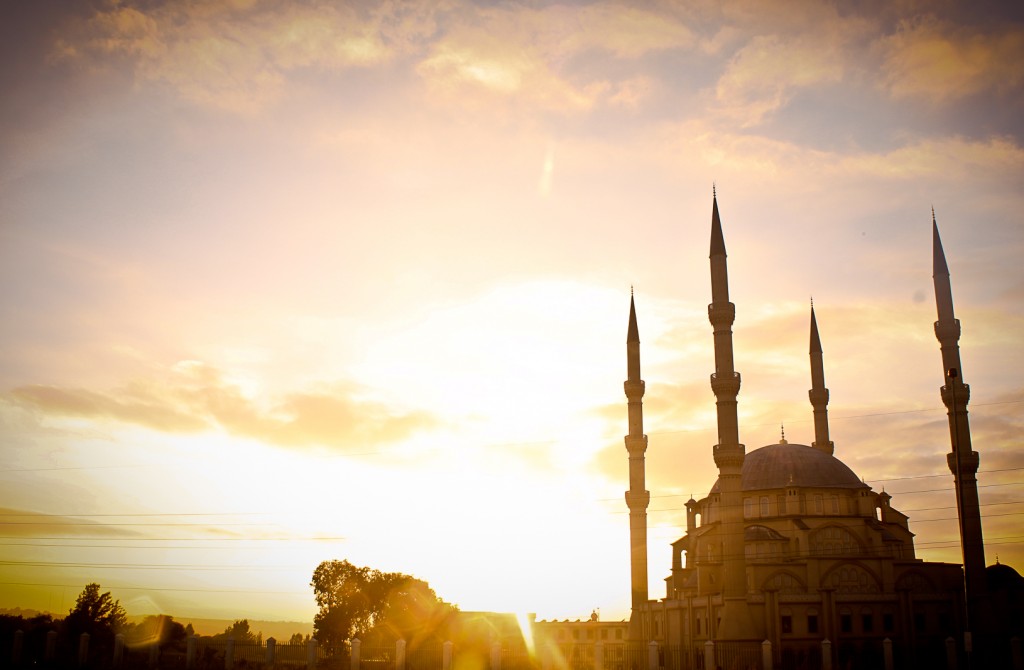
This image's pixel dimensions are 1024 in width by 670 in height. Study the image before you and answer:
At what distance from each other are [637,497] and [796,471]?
11622 millimetres

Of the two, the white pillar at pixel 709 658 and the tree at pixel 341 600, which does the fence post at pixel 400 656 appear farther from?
the tree at pixel 341 600

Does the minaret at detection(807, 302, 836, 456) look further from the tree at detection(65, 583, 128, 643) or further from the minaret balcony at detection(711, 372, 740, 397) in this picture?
the tree at detection(65, 583, 128, 643)

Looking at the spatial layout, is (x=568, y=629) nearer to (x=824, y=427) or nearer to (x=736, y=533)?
(x=824, y=427)

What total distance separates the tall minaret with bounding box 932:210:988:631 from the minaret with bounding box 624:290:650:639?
17.5 metres

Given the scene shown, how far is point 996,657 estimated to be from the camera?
155ft

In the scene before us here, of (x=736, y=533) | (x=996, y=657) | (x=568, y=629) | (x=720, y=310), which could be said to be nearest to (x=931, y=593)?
(x=996, y=657)

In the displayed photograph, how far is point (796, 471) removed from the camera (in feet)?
194

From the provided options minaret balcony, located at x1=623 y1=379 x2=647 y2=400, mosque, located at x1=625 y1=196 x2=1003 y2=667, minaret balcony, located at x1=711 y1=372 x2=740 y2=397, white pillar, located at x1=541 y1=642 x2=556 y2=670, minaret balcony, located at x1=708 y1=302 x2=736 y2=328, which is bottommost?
white pillar, located at x1=541 y1=642 x2=556 y2=670

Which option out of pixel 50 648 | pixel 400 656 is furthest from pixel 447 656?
pixel 50 648

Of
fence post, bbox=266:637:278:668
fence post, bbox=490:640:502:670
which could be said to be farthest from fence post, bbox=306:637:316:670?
fence post, bbox=490:640:502:670

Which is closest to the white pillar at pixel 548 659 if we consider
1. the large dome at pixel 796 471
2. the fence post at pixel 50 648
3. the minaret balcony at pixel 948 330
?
the fence post at pixel 50 648

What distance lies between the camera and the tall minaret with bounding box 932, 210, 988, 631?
4878 centimetres

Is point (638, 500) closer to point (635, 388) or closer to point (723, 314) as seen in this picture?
point (635, 388)

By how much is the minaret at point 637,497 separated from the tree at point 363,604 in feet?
57.6
